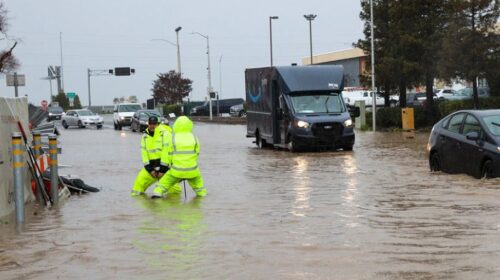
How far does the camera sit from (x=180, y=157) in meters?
13.1

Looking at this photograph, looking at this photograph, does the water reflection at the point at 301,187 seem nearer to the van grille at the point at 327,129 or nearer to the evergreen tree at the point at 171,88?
the van grille at the point at 327,129

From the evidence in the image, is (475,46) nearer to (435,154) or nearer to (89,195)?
(435,154)

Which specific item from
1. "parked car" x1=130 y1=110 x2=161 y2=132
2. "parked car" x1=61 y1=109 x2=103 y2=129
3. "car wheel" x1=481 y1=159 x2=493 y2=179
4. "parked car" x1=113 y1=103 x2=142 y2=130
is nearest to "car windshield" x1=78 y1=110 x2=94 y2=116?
"parked car" x1=61 y1=109 x2=103 y2=129

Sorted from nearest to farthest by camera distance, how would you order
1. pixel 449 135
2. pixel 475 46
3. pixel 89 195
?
pixel 89 195 → pixel 449 135 → pixel 475 46

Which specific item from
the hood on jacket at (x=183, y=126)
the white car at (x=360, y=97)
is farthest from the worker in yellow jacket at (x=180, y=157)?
the white car at (x=360, y=97)

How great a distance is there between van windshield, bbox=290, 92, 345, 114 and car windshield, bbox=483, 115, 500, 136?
35.7 ft

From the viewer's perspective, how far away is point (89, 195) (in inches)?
584

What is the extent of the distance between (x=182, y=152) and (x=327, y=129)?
40.9ft

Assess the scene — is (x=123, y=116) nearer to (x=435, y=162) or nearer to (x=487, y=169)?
(x=435, y=162)

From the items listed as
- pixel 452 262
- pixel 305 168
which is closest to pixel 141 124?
pixel 305 168

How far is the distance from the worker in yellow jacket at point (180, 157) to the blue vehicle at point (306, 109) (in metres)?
11.9

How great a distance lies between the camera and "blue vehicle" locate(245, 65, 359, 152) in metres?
25.1

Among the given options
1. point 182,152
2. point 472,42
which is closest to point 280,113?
point 182,152

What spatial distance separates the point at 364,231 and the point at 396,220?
40.3 inches
